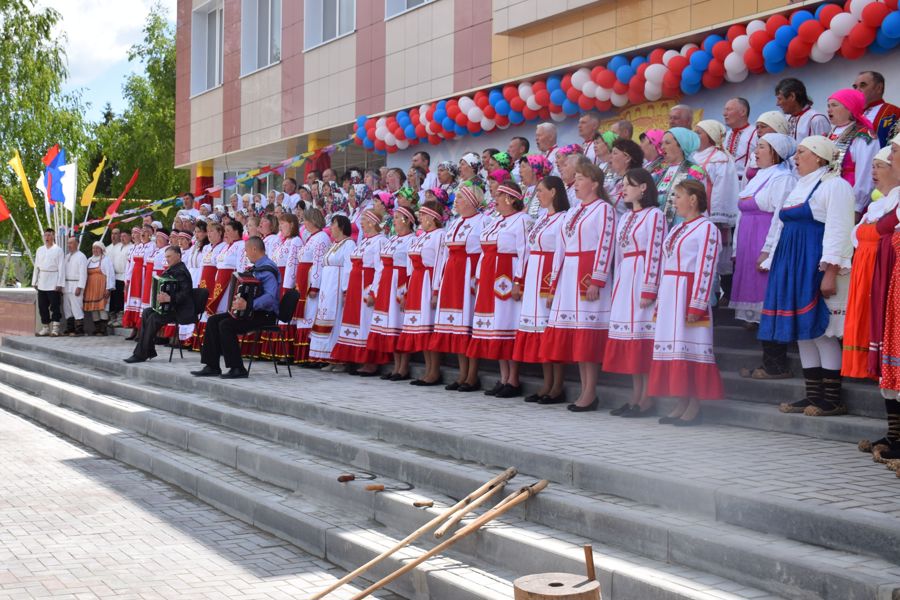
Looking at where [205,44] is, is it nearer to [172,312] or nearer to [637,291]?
[172,312]

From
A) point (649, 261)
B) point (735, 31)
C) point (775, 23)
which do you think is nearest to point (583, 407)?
point (649, 261)

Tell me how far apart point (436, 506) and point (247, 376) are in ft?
19.4

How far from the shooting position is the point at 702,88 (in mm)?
11672

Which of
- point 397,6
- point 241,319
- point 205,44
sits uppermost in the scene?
point 205,44

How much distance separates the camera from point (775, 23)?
998 centimetres

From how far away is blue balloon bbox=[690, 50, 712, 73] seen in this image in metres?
10.8

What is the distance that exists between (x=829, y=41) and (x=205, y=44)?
1954 centimetres

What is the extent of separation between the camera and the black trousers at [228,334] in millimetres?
11453

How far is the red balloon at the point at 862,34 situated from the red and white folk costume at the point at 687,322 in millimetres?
3037

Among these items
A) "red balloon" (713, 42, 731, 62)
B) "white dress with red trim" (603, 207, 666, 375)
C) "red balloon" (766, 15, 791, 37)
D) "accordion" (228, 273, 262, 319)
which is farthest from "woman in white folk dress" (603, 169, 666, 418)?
"accordion" (228, 273, 262, 319)

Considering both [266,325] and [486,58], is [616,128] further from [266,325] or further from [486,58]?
[486,58]

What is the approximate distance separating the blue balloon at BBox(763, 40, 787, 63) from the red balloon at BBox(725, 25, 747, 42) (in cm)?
44

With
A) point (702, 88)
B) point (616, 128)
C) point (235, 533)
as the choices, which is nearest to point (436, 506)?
point (235, 533)

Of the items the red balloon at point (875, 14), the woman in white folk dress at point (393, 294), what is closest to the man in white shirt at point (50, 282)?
the woman in white folk dress at point (393, 294)
